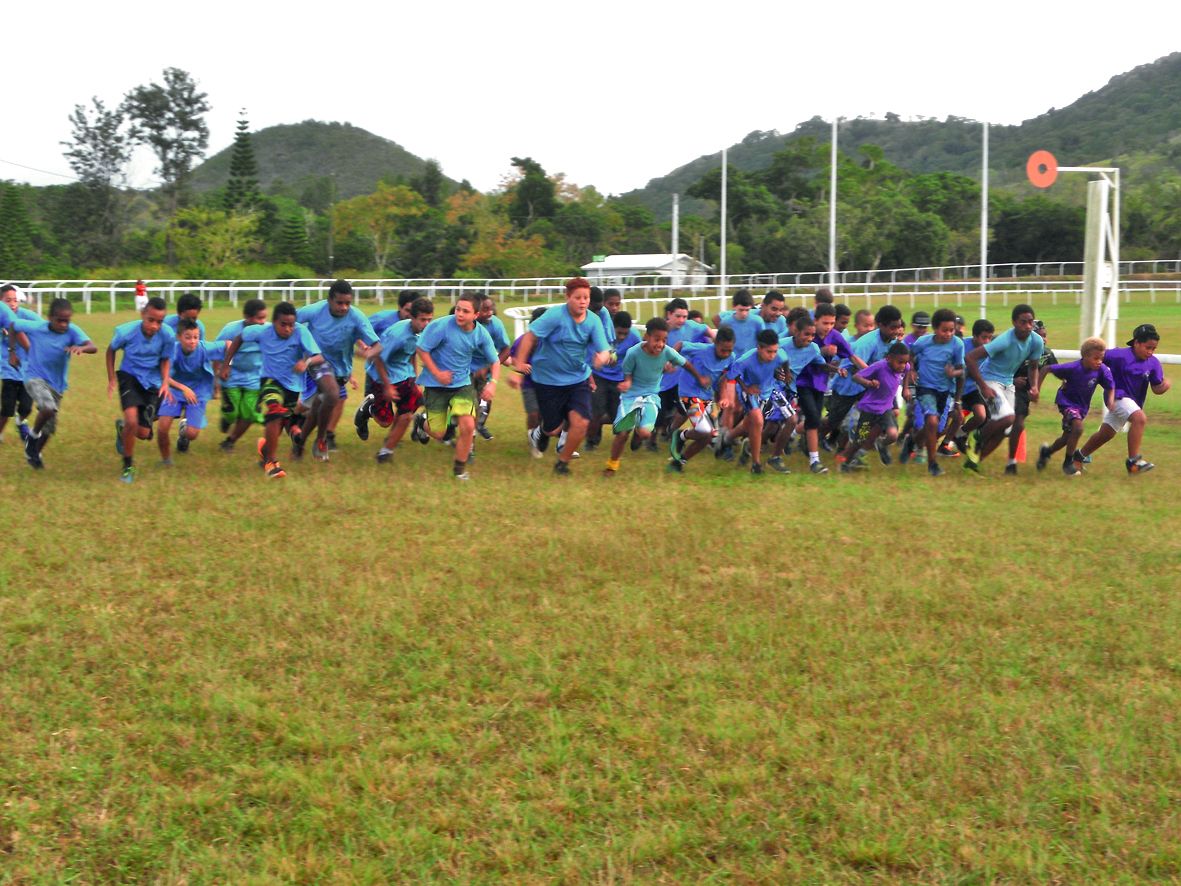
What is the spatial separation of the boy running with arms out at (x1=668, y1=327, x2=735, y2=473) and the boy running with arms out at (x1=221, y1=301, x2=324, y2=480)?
347 cm

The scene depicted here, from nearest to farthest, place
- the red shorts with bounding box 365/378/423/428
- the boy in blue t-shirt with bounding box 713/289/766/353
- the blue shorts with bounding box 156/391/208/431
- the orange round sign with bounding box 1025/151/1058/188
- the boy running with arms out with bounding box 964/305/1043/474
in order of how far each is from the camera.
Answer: the blue shorts with bounding box 156/391/208/431
the boy running with arms out with bounding box 964/305/1043/474
the red shorts with bounding box 365/378/423/428
the boy in blue t-shirt with bounding box 713/289/766/353
the orange round sign with bounding box 1025/151/1058/188

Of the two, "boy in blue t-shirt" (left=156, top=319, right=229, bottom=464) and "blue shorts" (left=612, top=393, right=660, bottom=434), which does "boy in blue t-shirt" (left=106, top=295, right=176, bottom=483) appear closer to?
"boy in blue t-shirt" (left=156, top=319, right=229, bottom=464)

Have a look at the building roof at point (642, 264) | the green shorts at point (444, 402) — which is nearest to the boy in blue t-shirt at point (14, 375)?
the green shorts at point (444, 402)

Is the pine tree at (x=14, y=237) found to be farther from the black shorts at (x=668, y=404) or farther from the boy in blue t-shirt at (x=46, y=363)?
the black shorts at (x=668, y=404)

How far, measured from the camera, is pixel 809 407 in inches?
515

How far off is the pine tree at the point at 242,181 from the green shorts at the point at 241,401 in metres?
59.0

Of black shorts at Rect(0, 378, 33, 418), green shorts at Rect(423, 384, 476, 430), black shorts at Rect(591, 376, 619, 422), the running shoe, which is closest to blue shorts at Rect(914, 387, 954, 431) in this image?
black shorts at Rect(591, 376, 619, 422)

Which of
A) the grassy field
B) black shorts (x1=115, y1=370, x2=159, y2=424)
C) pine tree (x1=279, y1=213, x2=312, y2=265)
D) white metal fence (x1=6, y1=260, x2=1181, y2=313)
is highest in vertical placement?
pine tree (x1=279, y1=213, x2=312, y2=265)

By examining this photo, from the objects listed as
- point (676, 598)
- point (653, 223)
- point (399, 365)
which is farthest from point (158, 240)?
point (676, 598)

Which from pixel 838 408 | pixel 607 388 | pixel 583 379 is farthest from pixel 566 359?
pixel 838 408

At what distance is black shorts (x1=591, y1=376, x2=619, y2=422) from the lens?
13.7 m

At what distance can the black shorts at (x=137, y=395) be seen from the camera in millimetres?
11875

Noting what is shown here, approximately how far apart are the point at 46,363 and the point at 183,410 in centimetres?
130

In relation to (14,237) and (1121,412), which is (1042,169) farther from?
(14,237)
